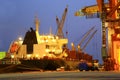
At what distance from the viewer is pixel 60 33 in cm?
13300

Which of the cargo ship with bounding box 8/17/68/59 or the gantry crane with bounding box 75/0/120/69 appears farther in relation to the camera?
the cargo ship with bounding box 8/17/68/59

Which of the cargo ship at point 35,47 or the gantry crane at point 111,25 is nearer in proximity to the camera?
the gantry crane at point 111,25

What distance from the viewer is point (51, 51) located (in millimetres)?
84938

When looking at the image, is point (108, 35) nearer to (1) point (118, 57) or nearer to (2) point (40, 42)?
(1) point (118, 57)

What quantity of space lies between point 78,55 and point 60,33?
35314 millimetres

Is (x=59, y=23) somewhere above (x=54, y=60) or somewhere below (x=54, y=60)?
above

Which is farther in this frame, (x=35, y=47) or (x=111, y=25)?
(x=35, y=47)

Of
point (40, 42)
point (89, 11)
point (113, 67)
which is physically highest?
point (89, 11)

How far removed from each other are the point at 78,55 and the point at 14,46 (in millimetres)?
19702

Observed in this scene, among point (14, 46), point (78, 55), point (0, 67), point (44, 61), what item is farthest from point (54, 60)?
point (78, 55)

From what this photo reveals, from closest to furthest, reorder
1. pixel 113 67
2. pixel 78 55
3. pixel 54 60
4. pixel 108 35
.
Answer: pixel 113 67
pixel 108 35
pixel 54 60
pixel 78 55

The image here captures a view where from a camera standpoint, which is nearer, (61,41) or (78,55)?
(61,41)

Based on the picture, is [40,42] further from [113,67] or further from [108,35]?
[113,67]

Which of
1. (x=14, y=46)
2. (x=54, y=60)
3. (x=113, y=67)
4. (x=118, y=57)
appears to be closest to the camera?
(x=113, y=67)
